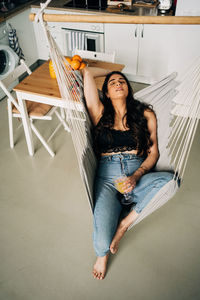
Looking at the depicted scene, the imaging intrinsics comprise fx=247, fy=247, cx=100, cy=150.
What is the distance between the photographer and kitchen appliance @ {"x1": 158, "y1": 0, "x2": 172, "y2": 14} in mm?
2656

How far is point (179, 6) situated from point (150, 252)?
7.53ft

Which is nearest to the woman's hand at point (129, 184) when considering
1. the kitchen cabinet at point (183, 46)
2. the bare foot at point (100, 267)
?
the bare foot at point (100, 267)

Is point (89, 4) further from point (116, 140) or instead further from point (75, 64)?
point (116, 140)

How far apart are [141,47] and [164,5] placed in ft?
1.55

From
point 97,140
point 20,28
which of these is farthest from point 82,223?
point 20,28

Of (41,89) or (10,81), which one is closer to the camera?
(41,89)

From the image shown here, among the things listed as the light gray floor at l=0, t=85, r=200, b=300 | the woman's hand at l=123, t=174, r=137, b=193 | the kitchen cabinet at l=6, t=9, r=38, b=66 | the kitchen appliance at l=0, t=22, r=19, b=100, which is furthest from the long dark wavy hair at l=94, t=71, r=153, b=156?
the kitchen cabinet at l=6, t=9, r=38, b=66

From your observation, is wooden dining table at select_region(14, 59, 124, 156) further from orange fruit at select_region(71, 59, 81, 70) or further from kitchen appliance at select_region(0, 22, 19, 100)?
kitchen appliance at select_region(0, 22, 19, 100)

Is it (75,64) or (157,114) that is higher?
(75,64)

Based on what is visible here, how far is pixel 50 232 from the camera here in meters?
1.71

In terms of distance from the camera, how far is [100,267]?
4.79 ft

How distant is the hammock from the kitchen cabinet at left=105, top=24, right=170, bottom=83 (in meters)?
1.45

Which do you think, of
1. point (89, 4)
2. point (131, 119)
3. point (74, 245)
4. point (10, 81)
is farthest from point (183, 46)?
point (74, 245)

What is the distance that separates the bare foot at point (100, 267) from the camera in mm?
1453
